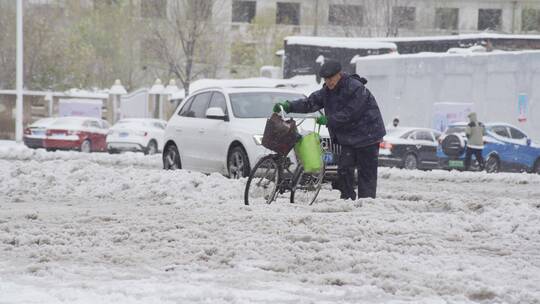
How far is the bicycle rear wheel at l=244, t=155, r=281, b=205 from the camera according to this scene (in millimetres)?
11602

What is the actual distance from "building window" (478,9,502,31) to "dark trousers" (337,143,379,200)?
178 feet

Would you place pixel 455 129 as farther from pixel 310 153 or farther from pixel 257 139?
pixel 310 153

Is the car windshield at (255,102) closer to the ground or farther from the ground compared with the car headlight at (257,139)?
farther from the ground

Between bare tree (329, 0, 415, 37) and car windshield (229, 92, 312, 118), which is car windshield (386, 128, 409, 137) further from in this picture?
bare tree (329, 0, 415, 37)

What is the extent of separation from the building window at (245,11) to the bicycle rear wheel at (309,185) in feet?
182

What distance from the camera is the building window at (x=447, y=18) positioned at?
206 ft

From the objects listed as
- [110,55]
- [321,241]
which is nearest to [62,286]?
[321,241]

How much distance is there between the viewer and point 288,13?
67750 mm

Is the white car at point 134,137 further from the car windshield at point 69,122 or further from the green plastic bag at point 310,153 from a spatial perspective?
the green plastic bag at point 310,153

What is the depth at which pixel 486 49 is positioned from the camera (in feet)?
112

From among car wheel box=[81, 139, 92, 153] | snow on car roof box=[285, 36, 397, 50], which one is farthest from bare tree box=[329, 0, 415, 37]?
car wheel box=[81, 139, 92, 153]

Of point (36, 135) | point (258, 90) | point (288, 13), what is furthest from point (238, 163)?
point (288, 13)

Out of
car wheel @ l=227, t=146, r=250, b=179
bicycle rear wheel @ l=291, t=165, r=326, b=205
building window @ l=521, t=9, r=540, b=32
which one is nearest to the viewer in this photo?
bicycle rear wheel @ l=291, t=165, r=326, b=205

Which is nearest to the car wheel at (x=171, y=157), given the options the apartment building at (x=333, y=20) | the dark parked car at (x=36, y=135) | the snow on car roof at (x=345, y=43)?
the dark parked car at (x=36, y=135)
